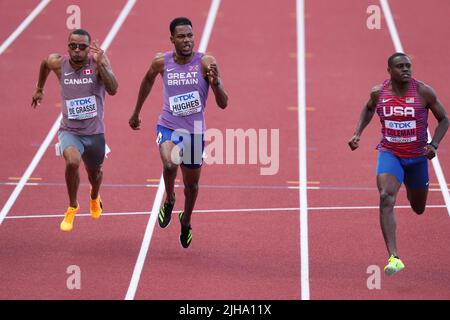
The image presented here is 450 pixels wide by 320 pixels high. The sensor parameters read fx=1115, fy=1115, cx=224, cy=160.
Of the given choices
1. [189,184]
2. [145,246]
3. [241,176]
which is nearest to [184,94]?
[189,184]

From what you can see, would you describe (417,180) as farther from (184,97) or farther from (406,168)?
(184,97)

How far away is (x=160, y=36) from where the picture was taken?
16859 mm

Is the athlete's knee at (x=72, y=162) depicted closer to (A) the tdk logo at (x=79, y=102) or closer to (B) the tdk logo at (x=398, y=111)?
(A) the tdk logo at (x=79, y=102)

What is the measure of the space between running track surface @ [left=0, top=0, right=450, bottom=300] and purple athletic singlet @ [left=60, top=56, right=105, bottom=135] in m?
1.10

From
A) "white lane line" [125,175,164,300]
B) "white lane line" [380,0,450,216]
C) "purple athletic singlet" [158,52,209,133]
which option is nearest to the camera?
"white lane line" [125,175,164,300]

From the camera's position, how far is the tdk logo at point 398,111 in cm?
902

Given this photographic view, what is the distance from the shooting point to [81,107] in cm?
977

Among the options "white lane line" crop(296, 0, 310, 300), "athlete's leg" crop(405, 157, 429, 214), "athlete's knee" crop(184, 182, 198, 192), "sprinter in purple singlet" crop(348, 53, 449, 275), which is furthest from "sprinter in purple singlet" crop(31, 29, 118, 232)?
"athlete's leg" crop(405, 157, 429, 214)

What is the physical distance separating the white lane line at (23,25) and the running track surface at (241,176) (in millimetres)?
116

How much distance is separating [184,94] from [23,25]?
8.52 m

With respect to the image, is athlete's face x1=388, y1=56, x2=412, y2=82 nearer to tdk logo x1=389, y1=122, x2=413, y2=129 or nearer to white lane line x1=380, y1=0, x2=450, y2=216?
tdk logo x1=389, y1=122, x2=413, y2=129

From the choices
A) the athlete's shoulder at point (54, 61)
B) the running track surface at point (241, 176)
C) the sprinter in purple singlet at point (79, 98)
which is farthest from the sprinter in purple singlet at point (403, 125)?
the athlete's shoulder at point (54, 61)

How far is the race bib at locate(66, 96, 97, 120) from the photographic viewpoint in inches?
384

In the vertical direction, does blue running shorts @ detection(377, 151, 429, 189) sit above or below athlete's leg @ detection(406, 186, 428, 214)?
above
